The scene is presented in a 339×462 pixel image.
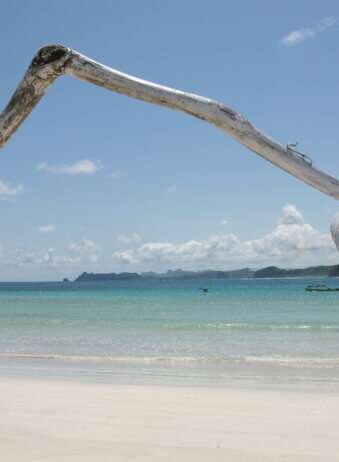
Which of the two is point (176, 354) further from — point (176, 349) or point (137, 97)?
point (137, 97)

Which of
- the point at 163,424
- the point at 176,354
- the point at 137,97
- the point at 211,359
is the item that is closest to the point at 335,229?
the point at 137,97

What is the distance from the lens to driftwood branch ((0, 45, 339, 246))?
2.11 metres

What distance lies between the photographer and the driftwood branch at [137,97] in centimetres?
211

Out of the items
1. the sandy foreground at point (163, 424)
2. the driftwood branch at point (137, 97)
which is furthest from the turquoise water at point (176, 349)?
the driftwood branch at point (137, 97)

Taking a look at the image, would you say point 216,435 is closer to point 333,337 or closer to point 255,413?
point 255,413

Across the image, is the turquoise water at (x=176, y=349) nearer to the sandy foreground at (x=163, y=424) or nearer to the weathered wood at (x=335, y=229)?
the sandy foreground at (x=163, y=424)

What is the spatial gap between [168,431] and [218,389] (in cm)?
297

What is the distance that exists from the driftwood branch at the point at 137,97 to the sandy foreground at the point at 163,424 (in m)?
3.40

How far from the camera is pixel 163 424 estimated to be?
21.4 ft

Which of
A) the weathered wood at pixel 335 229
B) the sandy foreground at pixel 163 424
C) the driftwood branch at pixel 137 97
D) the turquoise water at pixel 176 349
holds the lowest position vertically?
the turquoise water at pixel 176 349

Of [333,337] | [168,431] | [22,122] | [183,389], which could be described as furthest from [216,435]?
[333,337]

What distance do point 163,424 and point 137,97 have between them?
4.89m

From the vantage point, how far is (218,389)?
29.6ft

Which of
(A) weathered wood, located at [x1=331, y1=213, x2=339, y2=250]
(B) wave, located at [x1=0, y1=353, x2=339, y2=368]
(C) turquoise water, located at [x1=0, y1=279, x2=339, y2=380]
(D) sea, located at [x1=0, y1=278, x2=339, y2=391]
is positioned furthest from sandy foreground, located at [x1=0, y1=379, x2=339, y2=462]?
(A) weathered wood, located at [x1=331, y1=213, x2=339, y2=250]
